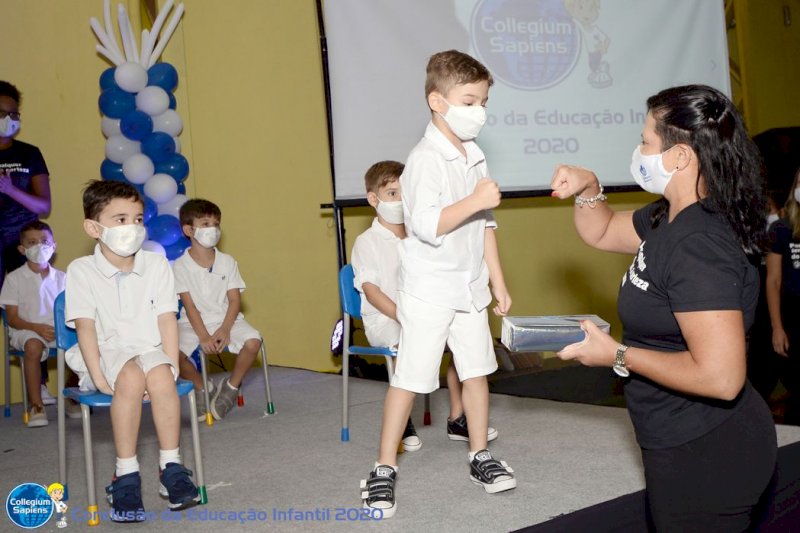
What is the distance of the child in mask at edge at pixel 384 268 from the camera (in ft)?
10.7

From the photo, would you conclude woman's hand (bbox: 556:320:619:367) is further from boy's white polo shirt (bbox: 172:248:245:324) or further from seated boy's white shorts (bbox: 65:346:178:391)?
boy's white polo shirt (bbox: 172:248:245:324)

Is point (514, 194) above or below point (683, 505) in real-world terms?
above

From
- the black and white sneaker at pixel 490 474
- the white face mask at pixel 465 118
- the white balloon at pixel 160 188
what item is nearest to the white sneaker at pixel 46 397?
the white balloon at pixel 160 188

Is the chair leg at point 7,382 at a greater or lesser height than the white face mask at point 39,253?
lesser

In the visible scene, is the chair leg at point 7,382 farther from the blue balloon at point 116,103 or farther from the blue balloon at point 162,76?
the blue balloon at point 162,76

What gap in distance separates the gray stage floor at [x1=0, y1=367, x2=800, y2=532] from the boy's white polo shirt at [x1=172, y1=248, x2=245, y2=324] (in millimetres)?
559

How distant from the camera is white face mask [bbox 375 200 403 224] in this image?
3412 millimetres

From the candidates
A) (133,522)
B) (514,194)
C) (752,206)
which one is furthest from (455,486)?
(514,194)

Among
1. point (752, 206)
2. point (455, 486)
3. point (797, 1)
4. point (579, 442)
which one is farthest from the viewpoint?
point (797, 1)

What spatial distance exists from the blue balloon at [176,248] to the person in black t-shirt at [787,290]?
10.7ft

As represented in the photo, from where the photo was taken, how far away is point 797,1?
26.2ft

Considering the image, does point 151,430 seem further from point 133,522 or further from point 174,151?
point 174,151

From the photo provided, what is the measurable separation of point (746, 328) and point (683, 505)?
34 cm

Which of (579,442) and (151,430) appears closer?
(579,442)
